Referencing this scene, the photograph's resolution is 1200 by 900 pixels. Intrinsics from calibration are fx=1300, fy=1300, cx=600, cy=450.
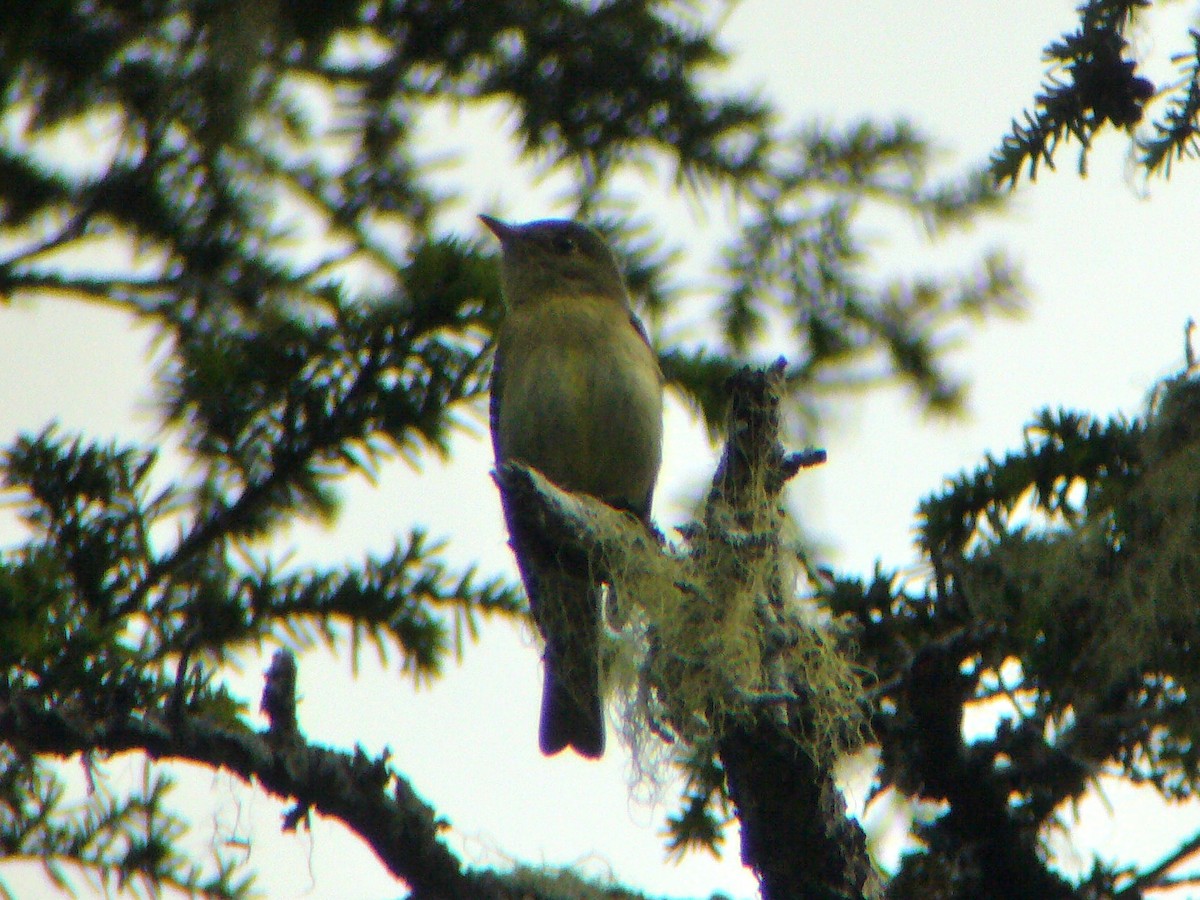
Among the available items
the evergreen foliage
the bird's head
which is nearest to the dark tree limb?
the evergreen foliage

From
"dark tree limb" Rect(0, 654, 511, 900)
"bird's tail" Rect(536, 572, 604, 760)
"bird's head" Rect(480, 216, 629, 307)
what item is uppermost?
"bird's head" Rect(480, 216, 629, 307)

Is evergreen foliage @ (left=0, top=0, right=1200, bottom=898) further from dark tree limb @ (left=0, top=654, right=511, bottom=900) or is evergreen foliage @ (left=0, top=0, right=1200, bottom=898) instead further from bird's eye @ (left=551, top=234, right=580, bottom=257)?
bird's eye @ (left=551, top=234, right=580, bottom=257)

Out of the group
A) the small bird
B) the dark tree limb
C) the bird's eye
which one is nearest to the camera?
the dark tree limb

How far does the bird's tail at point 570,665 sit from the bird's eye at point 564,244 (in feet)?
6.16

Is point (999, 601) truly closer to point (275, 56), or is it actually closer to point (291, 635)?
point (291, 635)

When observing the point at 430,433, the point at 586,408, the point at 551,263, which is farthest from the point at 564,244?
the point at 430,433

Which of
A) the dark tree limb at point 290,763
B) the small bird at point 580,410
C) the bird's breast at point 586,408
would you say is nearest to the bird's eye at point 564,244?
the small bird at point 580,410

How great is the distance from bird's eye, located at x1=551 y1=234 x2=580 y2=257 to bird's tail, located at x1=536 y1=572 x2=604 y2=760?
188 cm

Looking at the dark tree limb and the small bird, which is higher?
the small bird

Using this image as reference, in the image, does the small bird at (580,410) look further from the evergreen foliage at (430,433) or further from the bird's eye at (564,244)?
the evergreen foliage at (430,433)

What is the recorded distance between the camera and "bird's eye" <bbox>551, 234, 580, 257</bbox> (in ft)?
17.4

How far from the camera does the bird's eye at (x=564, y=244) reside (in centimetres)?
531

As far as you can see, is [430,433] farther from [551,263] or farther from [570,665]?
[551,263]

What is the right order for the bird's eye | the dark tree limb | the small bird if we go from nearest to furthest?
the dark tree limb, the small bird, the bird's eye
